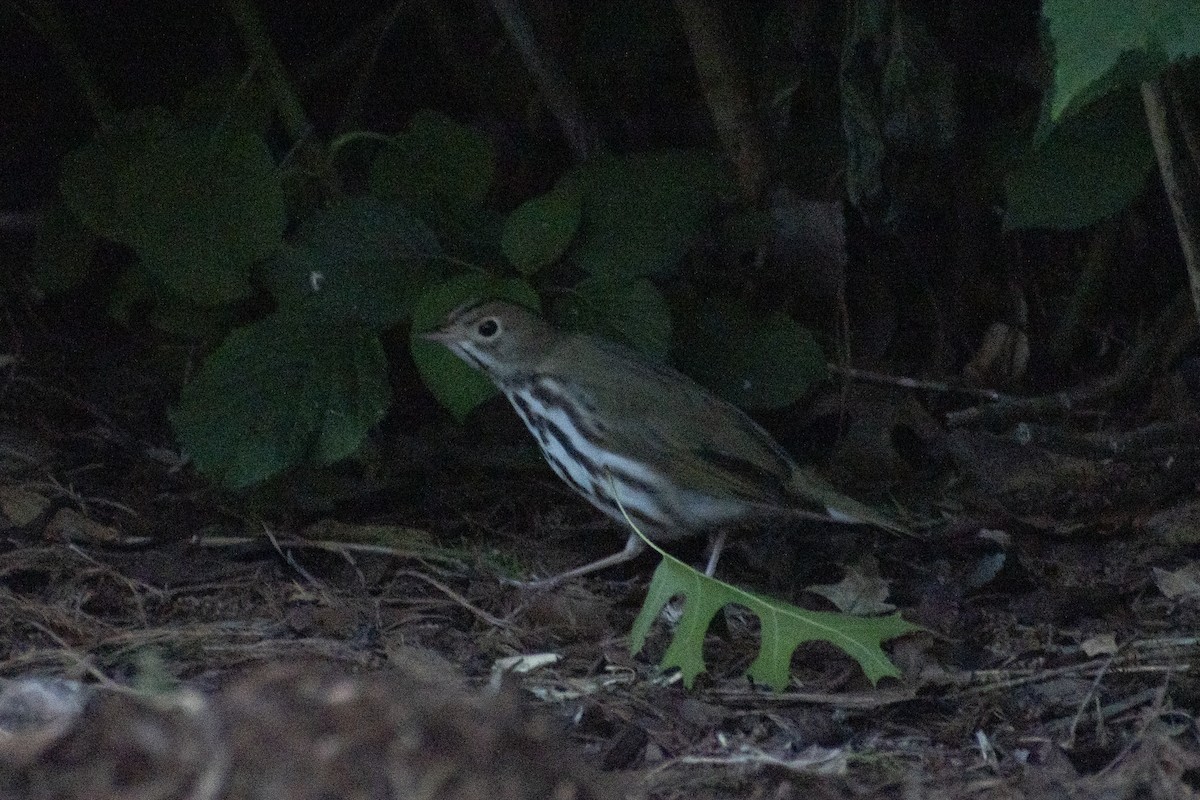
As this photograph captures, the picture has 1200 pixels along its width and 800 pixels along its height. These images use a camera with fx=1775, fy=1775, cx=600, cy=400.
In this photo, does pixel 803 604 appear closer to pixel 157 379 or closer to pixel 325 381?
pixel 325 381

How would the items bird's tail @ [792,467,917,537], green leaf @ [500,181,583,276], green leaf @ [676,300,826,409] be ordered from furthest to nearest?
green leaf @ [676,300,826,409], bird's tail @ [792,467,917,537], green leaf @ [500,181,583,276]

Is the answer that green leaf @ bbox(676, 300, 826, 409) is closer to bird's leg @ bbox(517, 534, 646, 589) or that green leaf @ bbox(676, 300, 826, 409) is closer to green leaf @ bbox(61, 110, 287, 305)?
bird's leg @ bbox(517, 534, 646, 589)

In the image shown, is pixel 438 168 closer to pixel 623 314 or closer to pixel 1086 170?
pixel 623 314

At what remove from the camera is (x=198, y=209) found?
4.05m

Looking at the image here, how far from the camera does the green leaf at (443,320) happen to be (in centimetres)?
400

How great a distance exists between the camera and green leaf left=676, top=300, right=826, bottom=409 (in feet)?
13.8

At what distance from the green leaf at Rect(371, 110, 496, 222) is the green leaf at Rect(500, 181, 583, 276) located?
0.70 feet

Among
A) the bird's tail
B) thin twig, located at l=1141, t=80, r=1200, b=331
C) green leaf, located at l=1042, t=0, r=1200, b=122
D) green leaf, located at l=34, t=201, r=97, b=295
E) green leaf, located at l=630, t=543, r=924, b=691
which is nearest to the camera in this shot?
green leaf, located at l=1042, t=0, r=1200, b=122

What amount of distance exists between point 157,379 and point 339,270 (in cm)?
105

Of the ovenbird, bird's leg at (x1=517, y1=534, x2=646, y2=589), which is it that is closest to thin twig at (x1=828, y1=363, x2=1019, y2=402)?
the ovenbird

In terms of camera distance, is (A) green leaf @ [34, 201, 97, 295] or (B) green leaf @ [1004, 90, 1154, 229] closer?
(B) green leaf @ [1004, 90, 1154, 229]

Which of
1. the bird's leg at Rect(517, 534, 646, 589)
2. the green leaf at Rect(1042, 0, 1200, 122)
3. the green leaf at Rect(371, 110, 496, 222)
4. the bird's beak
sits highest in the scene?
the green leaf at Rect(1042, 0, 1200, 122)

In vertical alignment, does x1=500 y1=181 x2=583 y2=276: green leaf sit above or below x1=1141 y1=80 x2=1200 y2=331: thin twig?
above

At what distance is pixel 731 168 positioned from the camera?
4.43 metres
